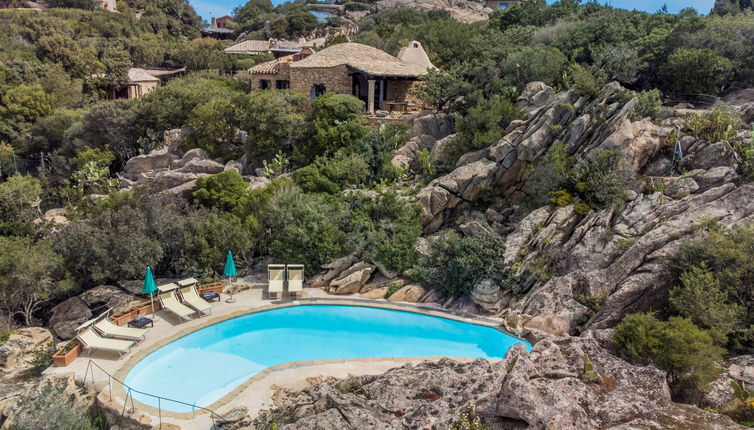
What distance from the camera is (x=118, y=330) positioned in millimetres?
15180

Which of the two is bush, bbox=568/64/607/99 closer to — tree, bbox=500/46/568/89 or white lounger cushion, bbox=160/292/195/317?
tree, bbox=500/46/568/89

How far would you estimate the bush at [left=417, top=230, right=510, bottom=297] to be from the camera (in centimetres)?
1762

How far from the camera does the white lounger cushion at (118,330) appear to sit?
49.0 feet

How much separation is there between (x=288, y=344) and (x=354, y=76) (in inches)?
892

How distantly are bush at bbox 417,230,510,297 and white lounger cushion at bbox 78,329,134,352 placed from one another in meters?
10.3

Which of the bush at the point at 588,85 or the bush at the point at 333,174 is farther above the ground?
the bush at the point at 588,85

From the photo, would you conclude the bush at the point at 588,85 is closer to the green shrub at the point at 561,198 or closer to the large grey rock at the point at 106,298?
the green shrub at the point at 561,198

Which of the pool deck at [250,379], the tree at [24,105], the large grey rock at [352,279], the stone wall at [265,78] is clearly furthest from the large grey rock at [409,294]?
the tree at [24,105]

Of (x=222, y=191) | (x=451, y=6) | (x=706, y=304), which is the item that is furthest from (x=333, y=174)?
(x=451, y=6)

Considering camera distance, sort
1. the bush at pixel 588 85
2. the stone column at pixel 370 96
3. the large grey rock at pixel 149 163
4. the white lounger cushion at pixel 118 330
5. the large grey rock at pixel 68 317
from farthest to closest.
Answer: the large grey rock at pixel 149 163
the stone column at pixel 370 96
the bush at pixel 588 85
the large grey rock at pixel 68 317
the white lounger cushion at pixel 118 330

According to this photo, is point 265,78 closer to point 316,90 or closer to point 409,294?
Result: point 316,90

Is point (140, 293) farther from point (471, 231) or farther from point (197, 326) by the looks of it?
point (471, 231)

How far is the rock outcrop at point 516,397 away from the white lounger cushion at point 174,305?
252 inches

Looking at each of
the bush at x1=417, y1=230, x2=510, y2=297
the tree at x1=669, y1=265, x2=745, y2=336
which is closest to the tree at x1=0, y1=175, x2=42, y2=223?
the bush at x1=417, y1=230, x2=510, y2=297
